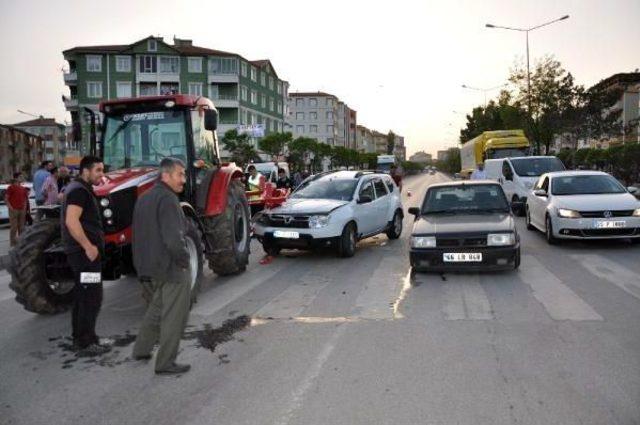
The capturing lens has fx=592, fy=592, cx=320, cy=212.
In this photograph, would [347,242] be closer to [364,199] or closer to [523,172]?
[364,199]

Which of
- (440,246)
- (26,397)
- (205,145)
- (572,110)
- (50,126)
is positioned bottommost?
(26,397)

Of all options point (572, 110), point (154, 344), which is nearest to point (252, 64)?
point (572, 110)

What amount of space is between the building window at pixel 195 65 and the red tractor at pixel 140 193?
2487 inches

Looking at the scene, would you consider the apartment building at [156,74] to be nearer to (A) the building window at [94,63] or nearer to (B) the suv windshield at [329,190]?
(A) the building window at [94,63]

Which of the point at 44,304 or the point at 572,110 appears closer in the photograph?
the point at 44,304

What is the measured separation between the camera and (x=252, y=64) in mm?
76500

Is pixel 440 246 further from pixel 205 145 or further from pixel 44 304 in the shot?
pixel 44 304

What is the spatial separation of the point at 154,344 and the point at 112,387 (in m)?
0.83

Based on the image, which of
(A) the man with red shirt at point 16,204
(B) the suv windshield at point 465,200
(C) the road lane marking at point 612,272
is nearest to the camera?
(C) the road lane marking at point 612,272

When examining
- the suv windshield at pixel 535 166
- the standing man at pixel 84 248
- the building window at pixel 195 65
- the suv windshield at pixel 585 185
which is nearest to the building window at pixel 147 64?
the building window at pixel 195 65

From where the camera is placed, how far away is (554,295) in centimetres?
779

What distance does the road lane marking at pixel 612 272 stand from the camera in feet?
26.8

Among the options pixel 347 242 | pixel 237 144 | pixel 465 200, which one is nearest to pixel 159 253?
pixel 347 242

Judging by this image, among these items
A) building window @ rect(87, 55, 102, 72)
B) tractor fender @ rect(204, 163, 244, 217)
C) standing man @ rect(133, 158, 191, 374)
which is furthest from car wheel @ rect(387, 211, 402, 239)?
building window @ rect(87, 55, 102, 72)
